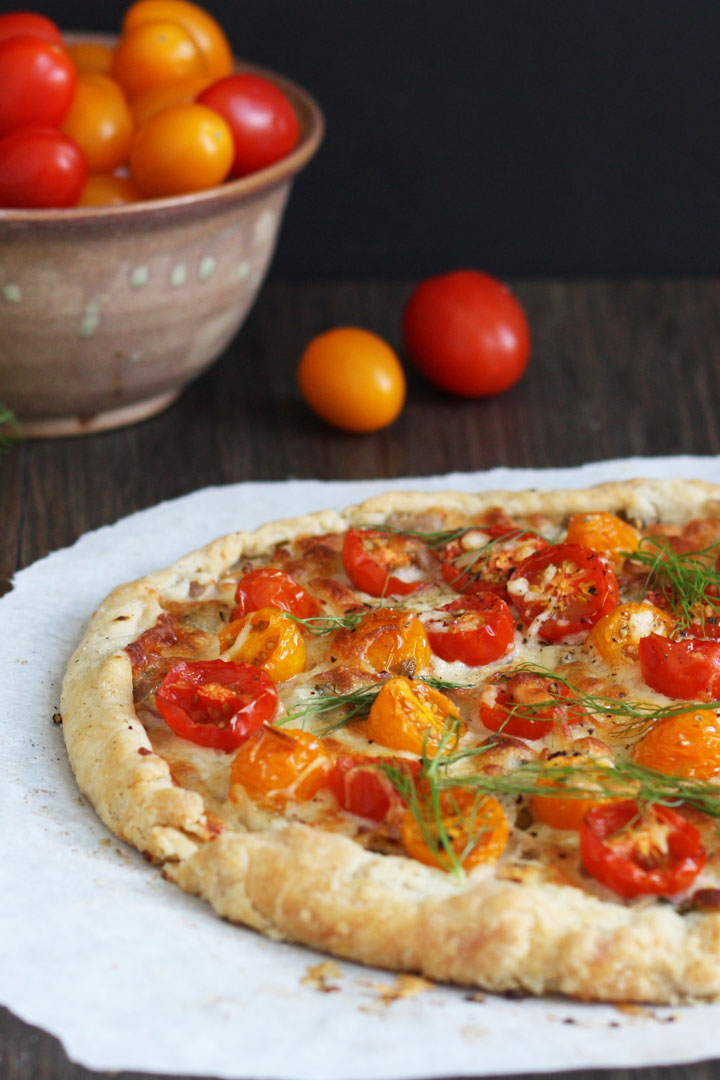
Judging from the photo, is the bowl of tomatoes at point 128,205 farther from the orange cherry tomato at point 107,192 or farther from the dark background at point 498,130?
the dark background at point 498,130

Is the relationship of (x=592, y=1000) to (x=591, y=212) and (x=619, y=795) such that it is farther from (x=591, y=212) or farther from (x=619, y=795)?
(x=591, y=212)

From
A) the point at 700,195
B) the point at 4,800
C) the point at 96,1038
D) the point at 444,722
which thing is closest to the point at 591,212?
the point at 700,195

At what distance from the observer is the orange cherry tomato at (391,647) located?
332 cm

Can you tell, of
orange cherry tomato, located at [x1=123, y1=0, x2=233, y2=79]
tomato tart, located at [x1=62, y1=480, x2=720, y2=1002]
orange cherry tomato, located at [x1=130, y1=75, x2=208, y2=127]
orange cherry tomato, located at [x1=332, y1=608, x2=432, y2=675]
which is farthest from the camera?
orange cherry tomato, located at [x1=123, y1=0, x2=233, y2=79]

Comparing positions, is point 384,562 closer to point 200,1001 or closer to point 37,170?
point 200,1001

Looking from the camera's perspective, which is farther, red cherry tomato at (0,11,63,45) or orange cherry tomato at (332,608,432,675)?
red cherry tomato at (0,11,63,45)

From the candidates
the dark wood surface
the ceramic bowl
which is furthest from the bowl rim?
the dark wood surface

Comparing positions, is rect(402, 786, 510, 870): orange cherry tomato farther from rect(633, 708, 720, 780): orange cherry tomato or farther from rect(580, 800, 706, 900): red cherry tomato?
rect(633, 708, 720, 780): orange cherry tomato

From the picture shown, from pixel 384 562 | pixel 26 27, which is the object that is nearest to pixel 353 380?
pixel 384 562

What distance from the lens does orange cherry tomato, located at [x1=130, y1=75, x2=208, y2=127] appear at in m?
4.58

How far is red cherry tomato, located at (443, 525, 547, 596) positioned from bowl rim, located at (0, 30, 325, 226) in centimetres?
138

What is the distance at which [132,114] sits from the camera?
462 cm

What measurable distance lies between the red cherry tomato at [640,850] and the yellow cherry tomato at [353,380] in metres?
2.38

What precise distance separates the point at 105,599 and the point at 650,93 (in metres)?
3.73
